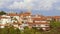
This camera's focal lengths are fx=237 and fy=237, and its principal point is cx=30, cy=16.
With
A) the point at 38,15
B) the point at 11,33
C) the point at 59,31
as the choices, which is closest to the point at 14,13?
the point at 38,15

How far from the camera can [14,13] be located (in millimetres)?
42344

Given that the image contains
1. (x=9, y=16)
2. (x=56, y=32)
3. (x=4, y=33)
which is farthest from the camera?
(x=9, y=16)

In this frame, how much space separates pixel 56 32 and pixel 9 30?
489 centimetres

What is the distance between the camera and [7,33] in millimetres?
21734

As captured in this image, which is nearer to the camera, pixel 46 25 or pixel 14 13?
pixel 46 25

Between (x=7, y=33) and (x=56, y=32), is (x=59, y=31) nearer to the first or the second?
(x=56, y=32)

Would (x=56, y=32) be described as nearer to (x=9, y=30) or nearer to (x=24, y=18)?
(x=9, y=30)

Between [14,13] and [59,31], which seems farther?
[14,13]

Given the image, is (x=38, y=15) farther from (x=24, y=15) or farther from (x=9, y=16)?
(x=9, y=16)

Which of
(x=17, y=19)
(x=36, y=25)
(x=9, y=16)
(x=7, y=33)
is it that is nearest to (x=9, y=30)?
(x=7, y=33)

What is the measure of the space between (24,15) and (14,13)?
82.1 inches

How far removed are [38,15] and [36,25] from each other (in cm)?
861

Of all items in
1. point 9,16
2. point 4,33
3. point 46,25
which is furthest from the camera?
point 9,16

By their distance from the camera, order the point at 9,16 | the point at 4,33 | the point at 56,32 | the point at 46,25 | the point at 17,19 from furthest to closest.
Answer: the point at 9,16
the point at 17,19
the point at 46,25
the point at 56,32
the point at 4,33
